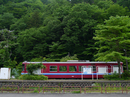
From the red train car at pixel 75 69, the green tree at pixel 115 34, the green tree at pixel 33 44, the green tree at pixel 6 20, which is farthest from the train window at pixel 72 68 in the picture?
the green tree at pixel 6 20

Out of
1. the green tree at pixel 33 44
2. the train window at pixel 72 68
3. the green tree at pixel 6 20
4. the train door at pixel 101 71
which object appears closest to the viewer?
the train door at pixel 101 71

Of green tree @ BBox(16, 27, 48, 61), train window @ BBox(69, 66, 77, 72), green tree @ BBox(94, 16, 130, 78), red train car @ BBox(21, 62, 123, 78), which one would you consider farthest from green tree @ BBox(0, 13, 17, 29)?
green tree @ BBox(94, 16, 130, 78)

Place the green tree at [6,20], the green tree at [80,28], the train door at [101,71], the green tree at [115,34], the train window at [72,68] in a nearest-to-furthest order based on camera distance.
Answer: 1. the green tree at [115,34]
2. the train door at [101,71]
3. the train window at [72,68]
4. the green tree at [80,28]
5. the green tree at [6,20]

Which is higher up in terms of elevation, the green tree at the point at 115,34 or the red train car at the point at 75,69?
the green tree at the point at 115,34

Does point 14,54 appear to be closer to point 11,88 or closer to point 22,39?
point 22,39

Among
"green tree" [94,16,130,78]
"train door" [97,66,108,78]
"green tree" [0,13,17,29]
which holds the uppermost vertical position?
"green tree" [0,13,17,29]

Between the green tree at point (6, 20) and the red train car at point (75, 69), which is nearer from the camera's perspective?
the red train car at point (75, 69)

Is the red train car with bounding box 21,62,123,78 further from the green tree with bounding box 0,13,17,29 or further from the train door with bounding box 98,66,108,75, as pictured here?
the green tree with bounding box 0,13,17,29

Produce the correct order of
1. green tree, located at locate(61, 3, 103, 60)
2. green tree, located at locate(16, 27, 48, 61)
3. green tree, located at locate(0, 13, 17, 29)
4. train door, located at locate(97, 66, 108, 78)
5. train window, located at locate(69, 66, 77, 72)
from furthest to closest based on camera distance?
green tree, located at locate(0, 13, 17, 29)
green tree, located at locate(16, 27, 48, 61)
green tree, located at locate(61, 3, 103, 60)
train window, located at locate(69, 66, 77, 72)
train door, located at locate(97, 66, 108, 78)

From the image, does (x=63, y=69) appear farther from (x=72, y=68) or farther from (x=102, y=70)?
(x=102, y=70)

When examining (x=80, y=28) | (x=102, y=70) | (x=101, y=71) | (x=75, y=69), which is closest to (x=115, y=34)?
(x=102, y=70)

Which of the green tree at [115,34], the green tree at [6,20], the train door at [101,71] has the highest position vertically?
the green tree at [6,20]

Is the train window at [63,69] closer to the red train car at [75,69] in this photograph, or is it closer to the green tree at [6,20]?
the red train car at [75,69]

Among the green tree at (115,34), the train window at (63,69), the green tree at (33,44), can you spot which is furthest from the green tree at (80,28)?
the green tree at (115,34)
